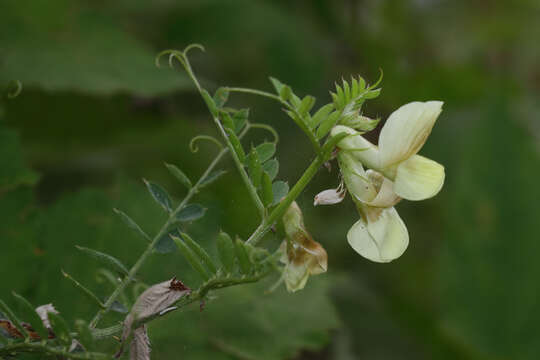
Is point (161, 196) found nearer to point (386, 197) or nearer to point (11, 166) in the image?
point (386, 197)

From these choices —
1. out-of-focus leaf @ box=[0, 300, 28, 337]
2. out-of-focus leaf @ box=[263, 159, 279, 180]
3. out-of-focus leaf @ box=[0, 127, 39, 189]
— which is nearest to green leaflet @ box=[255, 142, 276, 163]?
out-of-focus leaf @ box=[263, 159, 279, 180]

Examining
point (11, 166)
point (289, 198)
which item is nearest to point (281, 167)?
point (11, 166)

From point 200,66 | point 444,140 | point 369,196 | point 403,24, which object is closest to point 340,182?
point 369,196

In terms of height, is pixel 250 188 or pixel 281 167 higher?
pixel 250 188

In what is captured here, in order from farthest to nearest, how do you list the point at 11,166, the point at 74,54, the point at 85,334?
1. the point at 74,54
2. the point at 11,166
3. the point at 85,334

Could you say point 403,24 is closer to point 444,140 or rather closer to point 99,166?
point 444,140

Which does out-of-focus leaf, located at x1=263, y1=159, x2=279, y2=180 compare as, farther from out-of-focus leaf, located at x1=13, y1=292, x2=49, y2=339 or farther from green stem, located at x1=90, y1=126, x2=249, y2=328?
out-of-focus leaf, located at x1=13, y1=292, x2=49, y2=339

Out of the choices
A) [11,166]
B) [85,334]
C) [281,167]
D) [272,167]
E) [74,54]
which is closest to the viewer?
[85,334]
